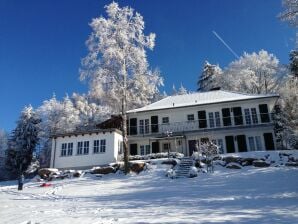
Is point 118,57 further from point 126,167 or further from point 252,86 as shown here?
point 252,86

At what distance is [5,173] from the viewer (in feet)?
142

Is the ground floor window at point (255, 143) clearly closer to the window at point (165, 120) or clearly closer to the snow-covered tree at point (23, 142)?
the window at point (165, 120)

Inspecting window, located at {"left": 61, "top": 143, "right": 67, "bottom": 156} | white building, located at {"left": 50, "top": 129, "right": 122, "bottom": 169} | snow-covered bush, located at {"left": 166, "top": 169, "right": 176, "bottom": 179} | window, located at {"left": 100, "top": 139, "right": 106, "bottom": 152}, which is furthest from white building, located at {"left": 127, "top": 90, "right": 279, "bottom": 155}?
snow-covered bush, located at {"left": 166, "top": 169, "right": 176, "bottom": 179}

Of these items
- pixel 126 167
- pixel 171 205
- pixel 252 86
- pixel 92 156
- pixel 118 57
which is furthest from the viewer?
pixel 252 86

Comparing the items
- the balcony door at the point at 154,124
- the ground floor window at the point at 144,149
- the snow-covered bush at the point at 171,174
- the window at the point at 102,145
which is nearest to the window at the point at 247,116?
the balcony door at the point at 154,124

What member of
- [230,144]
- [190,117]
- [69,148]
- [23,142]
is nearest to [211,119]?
[190,117]

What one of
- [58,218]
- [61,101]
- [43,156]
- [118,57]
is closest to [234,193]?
[58,218]

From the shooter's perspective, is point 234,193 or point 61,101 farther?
point 61,101

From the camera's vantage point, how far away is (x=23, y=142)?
137ft

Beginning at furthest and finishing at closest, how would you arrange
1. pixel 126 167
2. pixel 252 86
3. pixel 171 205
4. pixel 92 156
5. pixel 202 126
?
pixel 252 86 → pixel 202 126 → pixel 92 156 → pixel 126 167 → pixel 171 205

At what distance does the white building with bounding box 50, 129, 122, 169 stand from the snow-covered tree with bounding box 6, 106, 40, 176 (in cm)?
1494

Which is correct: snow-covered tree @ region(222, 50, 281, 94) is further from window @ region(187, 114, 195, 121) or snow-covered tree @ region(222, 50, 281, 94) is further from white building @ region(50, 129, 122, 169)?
white building @ region(50, 129, 122, 169)

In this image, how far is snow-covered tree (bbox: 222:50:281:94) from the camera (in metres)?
41.9

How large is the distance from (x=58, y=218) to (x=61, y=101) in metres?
52.1
